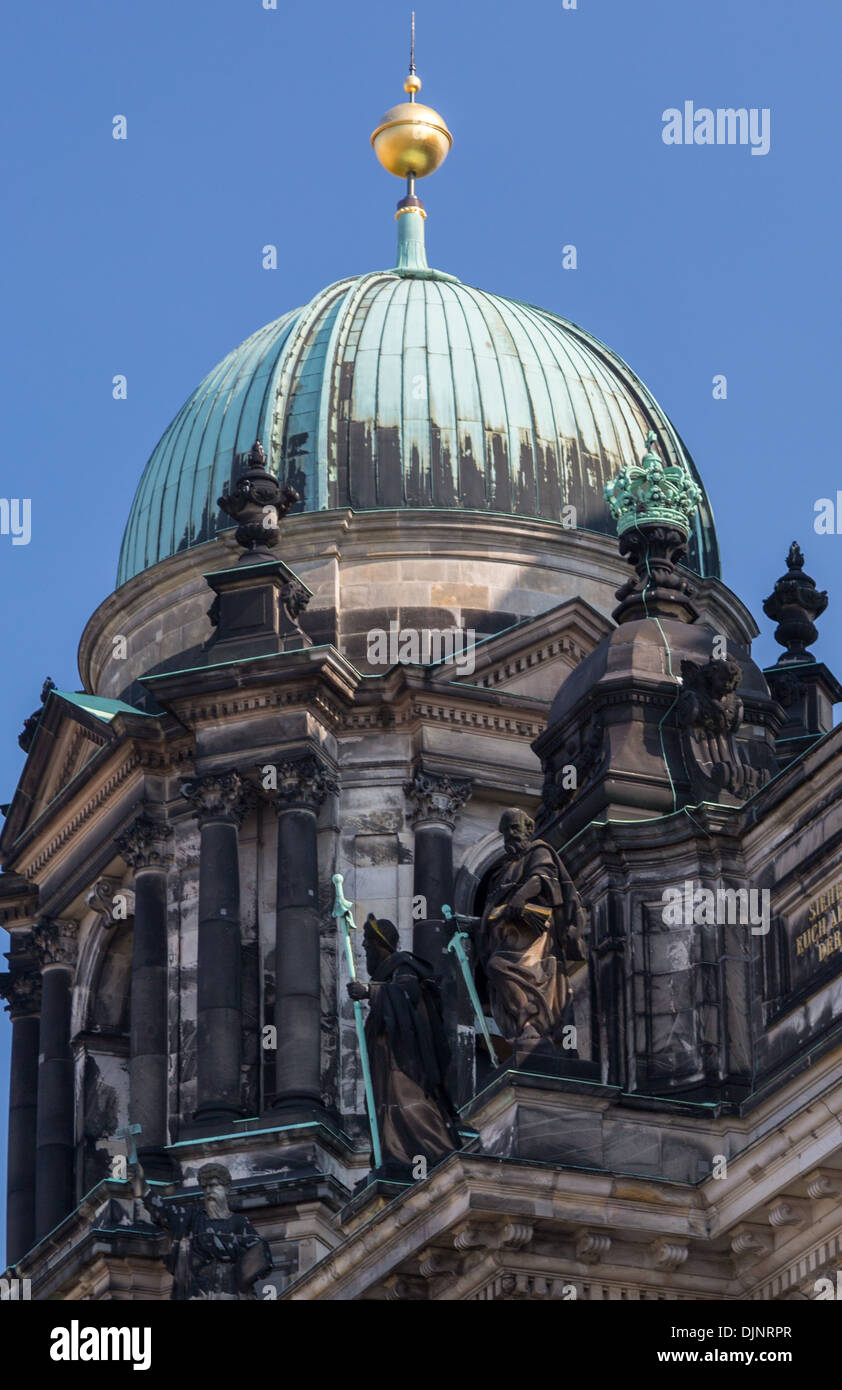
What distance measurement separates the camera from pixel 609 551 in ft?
175

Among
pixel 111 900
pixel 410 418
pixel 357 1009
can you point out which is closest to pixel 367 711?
pixel 111 900

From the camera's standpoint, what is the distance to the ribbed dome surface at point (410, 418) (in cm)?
5366

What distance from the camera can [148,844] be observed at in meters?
50.2

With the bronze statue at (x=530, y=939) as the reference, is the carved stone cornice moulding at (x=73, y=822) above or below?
above

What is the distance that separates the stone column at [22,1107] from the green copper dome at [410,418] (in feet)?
21.3

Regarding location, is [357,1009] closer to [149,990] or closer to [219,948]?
[219,948]

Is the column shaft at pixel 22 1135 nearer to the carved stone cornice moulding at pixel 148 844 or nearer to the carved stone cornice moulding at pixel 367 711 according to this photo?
the carved stone cornice moulding at pixel 148 844

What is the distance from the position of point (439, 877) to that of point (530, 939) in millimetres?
13181

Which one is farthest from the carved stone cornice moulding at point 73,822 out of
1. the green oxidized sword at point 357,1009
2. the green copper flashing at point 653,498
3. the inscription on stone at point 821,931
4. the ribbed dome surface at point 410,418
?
the inscription on stone at point 821,931
